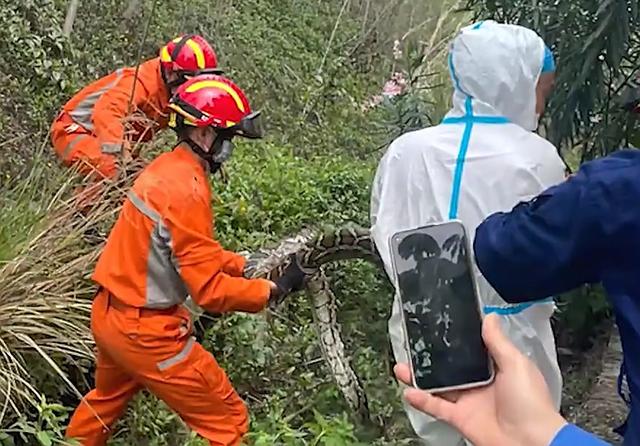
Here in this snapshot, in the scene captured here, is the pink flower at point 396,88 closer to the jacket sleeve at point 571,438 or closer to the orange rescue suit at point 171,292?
the orange rescue suit at point 171,292

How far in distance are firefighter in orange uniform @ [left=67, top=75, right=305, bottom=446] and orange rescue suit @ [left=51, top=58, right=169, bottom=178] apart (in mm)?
1416

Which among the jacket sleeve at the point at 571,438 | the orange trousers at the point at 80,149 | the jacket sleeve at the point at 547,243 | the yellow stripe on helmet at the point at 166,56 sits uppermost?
the jacket sleeve at the point at 571,438

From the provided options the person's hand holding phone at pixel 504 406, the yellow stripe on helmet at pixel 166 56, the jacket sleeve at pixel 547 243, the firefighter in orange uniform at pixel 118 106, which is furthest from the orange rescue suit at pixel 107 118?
the person's hand holding phone at pixel 504 406

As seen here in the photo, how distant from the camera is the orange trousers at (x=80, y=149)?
5.39 m

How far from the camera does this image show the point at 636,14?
443 centimetres

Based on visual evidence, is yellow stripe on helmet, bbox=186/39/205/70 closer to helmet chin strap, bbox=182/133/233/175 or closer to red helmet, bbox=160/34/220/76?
red helmet, bbox=160/34/220/76

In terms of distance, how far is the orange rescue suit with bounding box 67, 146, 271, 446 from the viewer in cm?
382

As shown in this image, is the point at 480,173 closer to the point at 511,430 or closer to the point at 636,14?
the point at 636,14

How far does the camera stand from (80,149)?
5551mm

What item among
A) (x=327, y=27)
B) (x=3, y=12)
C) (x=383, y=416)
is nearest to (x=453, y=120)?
(x=383, y=416)

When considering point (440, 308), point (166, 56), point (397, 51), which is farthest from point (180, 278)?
point (397, 51)

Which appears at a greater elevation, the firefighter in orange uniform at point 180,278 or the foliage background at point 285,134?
the firefighter in orange uniform at point 180,278

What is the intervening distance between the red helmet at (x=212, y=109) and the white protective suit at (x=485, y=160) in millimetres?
791

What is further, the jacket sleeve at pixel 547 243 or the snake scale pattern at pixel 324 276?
the snake scale pattern at pixel 324 276
